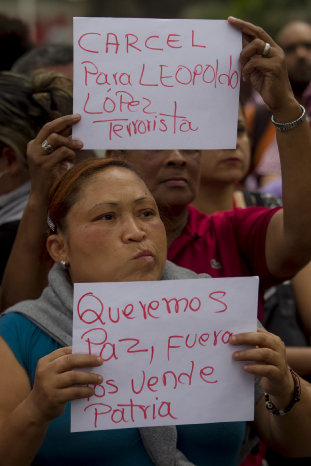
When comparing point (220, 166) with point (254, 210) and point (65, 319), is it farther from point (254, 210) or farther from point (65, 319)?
point (65, 319)

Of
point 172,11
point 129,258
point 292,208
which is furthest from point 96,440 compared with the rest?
point 172,11

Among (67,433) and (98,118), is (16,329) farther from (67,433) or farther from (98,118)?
(98,118)

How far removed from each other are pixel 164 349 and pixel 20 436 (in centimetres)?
39

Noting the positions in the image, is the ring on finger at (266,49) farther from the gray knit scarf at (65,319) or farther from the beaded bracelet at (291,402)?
the beaded bracelet at (291,402)

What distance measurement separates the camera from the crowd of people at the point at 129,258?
1.95 m

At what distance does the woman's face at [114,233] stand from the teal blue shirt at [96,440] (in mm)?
206

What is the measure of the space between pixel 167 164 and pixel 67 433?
1117 mm

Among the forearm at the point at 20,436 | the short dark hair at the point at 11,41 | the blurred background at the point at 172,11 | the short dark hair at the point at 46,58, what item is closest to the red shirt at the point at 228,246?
the forearm at the point at 20,436

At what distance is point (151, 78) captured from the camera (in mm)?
2256

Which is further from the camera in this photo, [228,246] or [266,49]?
[228,246]

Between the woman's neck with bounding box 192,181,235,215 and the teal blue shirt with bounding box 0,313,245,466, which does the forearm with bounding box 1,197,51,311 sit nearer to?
the teal blue shirt with bounding box 0,313,245,466

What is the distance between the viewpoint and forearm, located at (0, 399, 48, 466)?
6.23 feet

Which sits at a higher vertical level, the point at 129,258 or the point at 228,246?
the point at 228,246

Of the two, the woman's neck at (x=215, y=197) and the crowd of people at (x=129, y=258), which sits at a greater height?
the woman's neck at (x=215, y=197)
